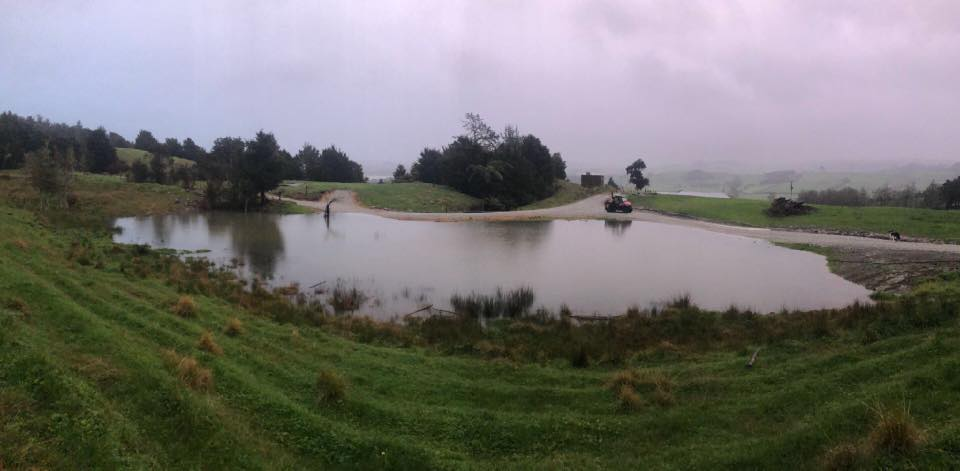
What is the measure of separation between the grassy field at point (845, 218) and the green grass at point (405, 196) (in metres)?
23.3

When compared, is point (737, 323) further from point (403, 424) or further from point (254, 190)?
point (254, 190)

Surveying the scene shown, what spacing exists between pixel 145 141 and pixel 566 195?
78.9m

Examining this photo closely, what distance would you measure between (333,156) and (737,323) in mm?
75830

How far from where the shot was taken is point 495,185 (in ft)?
207

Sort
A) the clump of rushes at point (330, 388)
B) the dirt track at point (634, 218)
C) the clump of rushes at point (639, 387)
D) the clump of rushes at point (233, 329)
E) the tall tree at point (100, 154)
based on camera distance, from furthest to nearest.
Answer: the tall tree at point (100, 154) < the dirt track at point (634, 218) < the clump of rushes at point (233, 329) < the clump of rushes at point (639, 387) < the clump of rushes at point (330, 388)

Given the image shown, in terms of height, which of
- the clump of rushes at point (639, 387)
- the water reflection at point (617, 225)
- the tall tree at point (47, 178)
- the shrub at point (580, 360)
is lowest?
the shrub at point (580, 360)

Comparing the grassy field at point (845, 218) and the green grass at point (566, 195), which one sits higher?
the green grass at point (566, 195)

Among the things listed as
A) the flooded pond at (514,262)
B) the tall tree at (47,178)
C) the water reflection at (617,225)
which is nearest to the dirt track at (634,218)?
the water reflection at (617,225)

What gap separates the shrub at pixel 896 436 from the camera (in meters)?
4.20

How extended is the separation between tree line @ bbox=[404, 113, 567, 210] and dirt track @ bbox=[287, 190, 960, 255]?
6359 millimetres

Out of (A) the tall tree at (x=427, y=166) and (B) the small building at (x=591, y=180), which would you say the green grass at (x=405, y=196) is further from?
(B) the small building at (x=591, y=180)

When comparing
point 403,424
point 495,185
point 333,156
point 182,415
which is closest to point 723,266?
point 403,424

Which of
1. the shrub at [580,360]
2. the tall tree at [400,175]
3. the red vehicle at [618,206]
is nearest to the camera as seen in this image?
the shrub at [580,360]

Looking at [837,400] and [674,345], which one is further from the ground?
[837,400]
